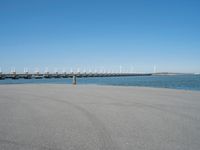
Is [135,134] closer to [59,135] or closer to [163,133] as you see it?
[163,133]

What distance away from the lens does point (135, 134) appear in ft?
19.1

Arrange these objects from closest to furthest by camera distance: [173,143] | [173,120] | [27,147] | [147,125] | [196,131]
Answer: [27,147], [173,143], [196,131], [147,125], [173,120]

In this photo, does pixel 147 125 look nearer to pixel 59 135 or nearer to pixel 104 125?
pixel 104 125

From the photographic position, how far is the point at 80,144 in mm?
5020

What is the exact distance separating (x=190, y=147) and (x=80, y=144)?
6.74ft

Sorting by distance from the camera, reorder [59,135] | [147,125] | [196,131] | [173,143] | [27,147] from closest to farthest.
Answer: [27,147]
[173,143]
[59,135]
[196,131]
[147,125]

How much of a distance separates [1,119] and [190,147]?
17.2 feet

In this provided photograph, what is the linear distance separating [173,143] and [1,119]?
4.91 meters

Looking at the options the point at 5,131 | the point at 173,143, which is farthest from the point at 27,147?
the point at 173,143

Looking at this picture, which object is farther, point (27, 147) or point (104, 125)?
point (104, 125)

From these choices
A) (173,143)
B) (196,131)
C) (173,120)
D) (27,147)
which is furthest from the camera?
(173,120)

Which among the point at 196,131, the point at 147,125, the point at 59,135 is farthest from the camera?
the point at 147,125

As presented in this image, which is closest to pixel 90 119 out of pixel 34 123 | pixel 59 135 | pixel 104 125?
pixel 104 125

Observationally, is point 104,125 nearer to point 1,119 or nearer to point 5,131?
point 5,131
